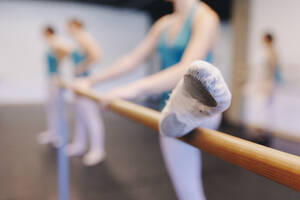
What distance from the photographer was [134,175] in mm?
2010

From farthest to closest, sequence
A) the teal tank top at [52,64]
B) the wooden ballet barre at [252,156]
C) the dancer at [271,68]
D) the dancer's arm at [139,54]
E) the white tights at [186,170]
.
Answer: the dancer at [271,68]
the teal tank top at [52,64]
the dancer's arm at [139,54]
the white tights at [186,170]
the wooden ballet barre at [252,156]

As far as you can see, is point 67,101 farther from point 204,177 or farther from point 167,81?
point 167,81

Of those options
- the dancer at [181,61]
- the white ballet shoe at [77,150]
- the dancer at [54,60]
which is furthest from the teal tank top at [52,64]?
the dancer at [181,61]

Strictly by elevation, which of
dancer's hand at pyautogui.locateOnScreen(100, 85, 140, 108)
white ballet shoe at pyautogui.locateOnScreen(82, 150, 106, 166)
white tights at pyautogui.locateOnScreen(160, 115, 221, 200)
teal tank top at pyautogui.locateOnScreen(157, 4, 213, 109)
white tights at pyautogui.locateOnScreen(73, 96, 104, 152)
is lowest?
white ballet shoe at pyautogui.locateOnScreen(82, 150, 106, 166)

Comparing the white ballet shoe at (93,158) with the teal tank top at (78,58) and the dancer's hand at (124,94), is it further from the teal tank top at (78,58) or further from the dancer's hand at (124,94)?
the dancer's hand at (124,94)

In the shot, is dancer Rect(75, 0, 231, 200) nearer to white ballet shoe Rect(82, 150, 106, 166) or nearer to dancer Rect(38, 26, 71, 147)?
white ballet shoe Rect(82, 150, 106, 166)

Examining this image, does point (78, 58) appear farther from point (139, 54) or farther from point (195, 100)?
point (195, 100)

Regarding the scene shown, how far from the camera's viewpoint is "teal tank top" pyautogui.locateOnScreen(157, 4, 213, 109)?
2.48ft

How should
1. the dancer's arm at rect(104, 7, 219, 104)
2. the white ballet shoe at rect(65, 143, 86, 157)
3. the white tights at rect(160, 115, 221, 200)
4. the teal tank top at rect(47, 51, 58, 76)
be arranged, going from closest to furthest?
the dancer's arm at rect(104, 7, 219, 104)
the white tights at rect(160, 115, 221, 200)
the white ballet shoe at rect(65, 143, 86, 157)
the teal tank top at rect(47, 51, 58, 76)

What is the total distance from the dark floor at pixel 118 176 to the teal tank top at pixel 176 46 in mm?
766

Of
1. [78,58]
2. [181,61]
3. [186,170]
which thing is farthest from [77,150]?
[181,61]

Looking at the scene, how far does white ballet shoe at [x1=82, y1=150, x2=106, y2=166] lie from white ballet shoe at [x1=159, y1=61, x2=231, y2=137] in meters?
1.91

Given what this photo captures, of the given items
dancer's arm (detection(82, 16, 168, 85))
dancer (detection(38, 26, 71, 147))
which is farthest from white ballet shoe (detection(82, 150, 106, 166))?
dancer's arm (detection(82, 16, 168, 85))

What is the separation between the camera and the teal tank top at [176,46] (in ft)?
2.48
